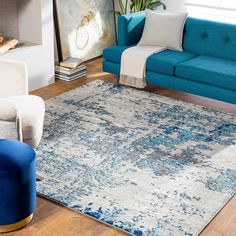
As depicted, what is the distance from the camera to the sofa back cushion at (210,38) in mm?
4867

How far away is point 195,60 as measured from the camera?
15.8ft

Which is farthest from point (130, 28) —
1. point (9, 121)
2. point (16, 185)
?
point (16, 185)

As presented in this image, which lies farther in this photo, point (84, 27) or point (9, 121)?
point (84, 27)

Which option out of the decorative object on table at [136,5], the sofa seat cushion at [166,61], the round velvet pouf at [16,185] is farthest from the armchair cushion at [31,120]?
the decorative object on table at [136,5]

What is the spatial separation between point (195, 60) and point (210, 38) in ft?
1.22

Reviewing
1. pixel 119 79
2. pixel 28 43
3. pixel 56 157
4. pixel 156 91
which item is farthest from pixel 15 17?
pixel 56 157

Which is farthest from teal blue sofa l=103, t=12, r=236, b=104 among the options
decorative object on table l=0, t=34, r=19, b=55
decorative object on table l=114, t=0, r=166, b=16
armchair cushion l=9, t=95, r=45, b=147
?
armchair cushion l=9, t=95, r=45, b=147

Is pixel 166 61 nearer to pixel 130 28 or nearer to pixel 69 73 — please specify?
pixel 130 28

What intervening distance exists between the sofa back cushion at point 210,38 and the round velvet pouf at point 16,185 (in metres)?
2.85

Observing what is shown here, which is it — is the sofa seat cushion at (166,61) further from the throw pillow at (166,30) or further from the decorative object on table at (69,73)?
the decorative object on table at (69,73)

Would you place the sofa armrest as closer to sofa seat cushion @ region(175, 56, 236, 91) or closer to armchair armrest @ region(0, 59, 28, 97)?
sofa seat cushion @ region(175, 56, 236, 91)

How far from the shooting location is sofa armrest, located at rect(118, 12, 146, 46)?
17.0 ft

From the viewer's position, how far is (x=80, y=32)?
588cm

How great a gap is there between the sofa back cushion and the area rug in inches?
27.4
